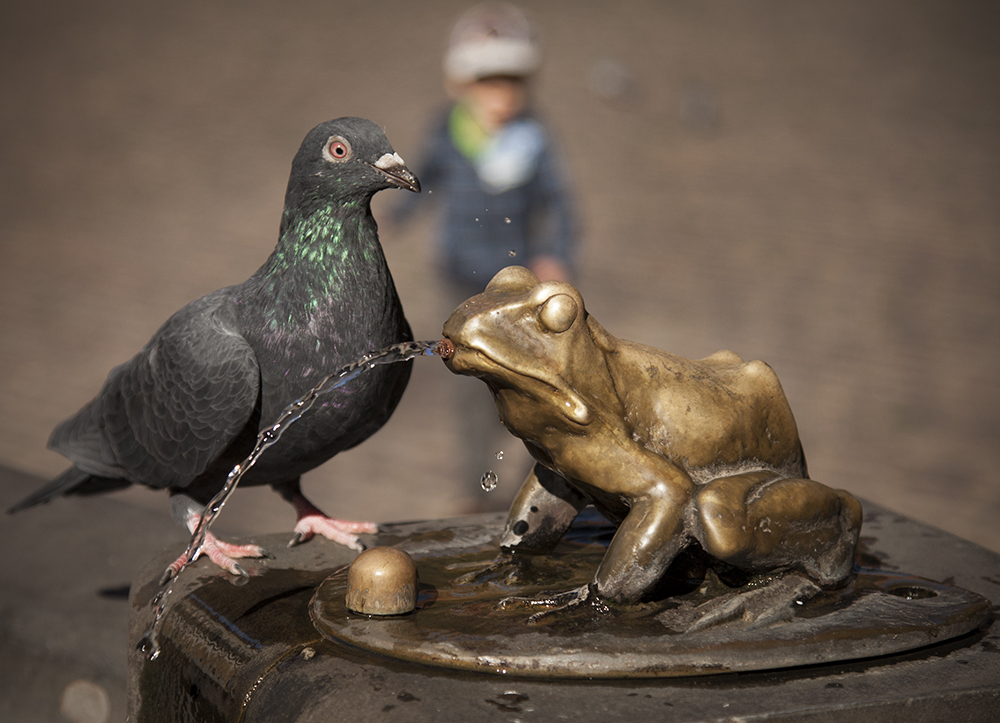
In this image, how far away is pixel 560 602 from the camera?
7.20ft

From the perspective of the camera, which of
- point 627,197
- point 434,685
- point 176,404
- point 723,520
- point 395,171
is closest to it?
point 434,685

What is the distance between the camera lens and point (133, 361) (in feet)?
9.28

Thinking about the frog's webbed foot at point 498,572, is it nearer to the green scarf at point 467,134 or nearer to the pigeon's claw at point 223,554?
the pigeon's claw at point 223,554

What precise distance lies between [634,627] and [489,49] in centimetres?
302

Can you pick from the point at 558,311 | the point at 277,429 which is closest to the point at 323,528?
the point at 277,429

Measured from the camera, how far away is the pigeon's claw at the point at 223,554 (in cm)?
255

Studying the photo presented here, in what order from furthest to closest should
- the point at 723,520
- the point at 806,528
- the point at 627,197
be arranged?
1. the point at 627,197
2. the point at 806,528
3. the point at 723,520

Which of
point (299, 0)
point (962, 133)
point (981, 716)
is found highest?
point (299, 0)

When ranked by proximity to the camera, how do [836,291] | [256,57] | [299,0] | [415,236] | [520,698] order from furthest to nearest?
[299,0], [256,57], [415,236], [836,291], [520,698]

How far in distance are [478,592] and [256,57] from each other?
555 inches

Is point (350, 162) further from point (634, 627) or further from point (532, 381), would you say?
point (634, 627)

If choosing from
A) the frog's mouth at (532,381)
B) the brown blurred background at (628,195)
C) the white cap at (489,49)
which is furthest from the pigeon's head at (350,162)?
the brown blurred background at (628,195)

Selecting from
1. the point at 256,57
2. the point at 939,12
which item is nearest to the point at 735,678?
the point at 256,57

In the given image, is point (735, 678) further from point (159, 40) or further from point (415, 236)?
point (159, 40)
